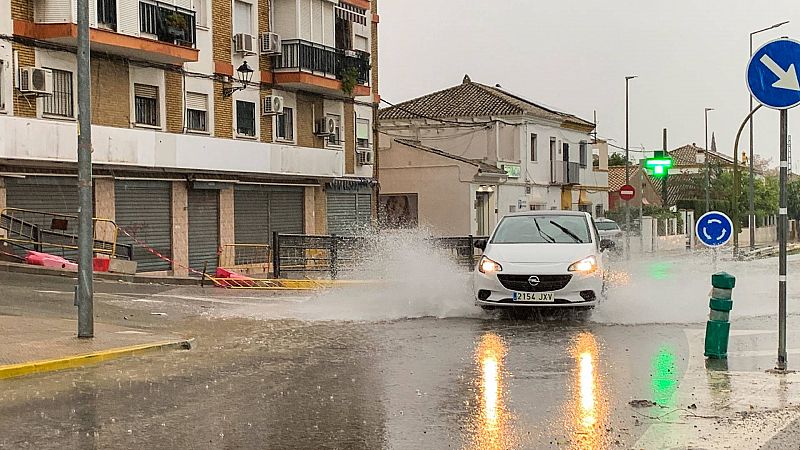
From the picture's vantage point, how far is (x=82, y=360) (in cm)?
1109

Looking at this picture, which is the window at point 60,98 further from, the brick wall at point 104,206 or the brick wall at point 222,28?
the brick wall at point 222,28

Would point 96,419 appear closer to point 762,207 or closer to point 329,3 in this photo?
point 329,3

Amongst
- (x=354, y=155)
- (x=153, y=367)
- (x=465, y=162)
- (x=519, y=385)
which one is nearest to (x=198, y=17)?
(x=354, y=155)

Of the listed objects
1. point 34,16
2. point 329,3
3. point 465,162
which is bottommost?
point 465,162

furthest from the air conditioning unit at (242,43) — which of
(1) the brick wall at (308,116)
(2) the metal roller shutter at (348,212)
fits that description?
(2) the metal roller shutter at (348,212)

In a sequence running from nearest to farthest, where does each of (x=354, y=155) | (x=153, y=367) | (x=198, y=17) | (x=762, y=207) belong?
(x=153, y=367)
(x=198, y=17)
(x=354, y=155)
(x=762, y=207)

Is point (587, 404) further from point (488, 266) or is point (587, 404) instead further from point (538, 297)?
point (488, 266)

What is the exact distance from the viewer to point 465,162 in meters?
43.2

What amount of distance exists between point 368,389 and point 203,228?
21.2 meters

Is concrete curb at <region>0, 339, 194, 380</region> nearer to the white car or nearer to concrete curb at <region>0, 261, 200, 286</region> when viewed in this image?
the white car

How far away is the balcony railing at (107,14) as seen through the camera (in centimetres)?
2503

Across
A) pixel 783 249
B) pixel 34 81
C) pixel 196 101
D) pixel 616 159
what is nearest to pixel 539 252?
pixel 783 249

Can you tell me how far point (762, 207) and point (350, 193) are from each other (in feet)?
172

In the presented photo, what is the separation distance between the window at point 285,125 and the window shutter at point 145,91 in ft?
19.0
